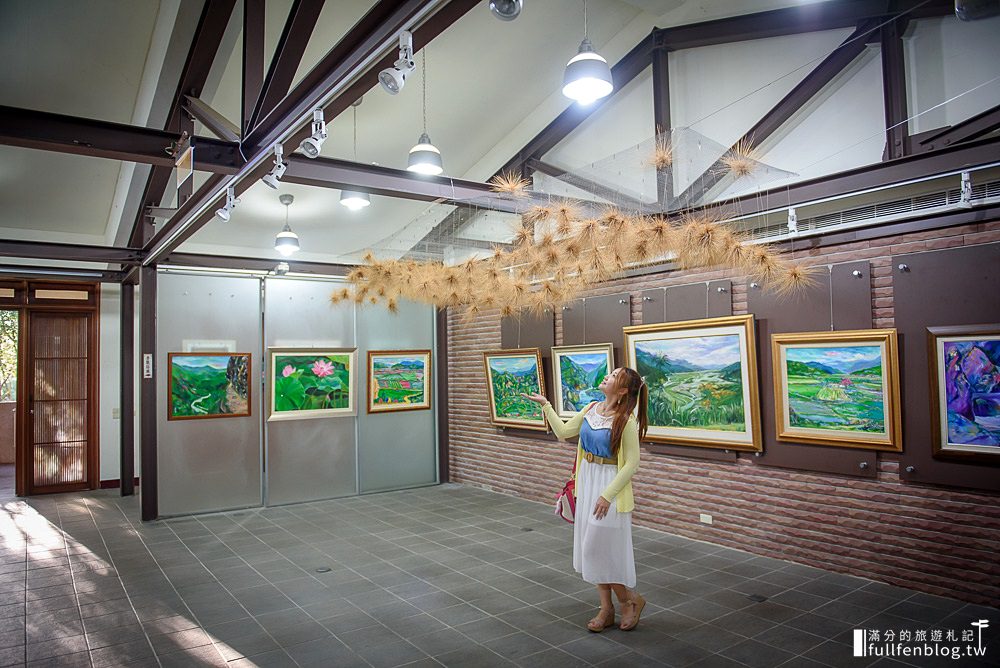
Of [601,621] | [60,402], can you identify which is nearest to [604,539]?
[601,621]

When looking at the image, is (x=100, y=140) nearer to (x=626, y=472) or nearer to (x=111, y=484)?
(x=626, y=472)

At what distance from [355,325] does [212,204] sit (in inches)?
174

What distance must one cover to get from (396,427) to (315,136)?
6.80 metres

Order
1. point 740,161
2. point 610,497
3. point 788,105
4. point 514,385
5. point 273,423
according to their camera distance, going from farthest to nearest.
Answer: point 273,423 < point 514,385 < point 788,105 < point 740,161 < point 610,497

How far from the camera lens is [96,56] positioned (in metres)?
6.01

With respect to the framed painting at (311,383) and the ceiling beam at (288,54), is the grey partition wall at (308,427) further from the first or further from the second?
the ceiling beam at (288,54)

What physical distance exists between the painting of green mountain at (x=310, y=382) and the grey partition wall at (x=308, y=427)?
0.51 feet

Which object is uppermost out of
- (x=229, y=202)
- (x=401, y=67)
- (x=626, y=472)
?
(x=401, y=67)

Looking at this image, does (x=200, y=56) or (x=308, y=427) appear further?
(x=308, y=427)

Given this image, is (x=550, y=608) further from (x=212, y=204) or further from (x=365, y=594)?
(x=212, y=204)

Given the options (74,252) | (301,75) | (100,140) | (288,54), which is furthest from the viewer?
(74,252)

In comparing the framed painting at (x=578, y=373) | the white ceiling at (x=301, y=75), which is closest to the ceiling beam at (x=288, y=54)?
the white ceiling at (x=301, y=75)

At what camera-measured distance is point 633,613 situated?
443 cm

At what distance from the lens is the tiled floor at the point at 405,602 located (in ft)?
13.6
